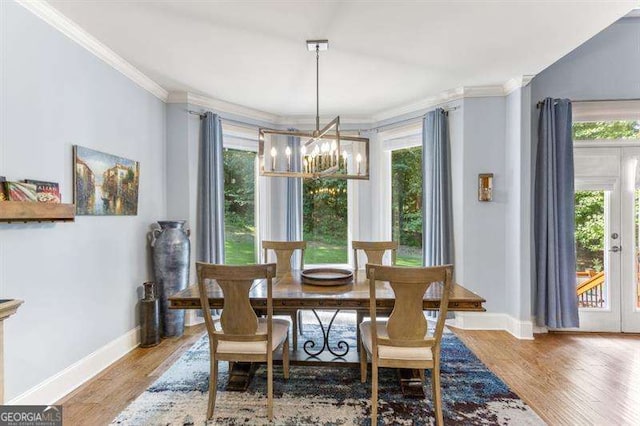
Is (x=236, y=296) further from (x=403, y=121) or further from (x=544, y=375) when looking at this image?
(x=403, y=121)

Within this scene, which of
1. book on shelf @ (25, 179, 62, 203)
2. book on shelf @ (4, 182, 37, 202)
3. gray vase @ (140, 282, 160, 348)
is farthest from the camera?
gray vase @ (140, 282, 160, 348)

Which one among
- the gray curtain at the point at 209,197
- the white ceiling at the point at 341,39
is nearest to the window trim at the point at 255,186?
the gray curtain at the point at 209,197

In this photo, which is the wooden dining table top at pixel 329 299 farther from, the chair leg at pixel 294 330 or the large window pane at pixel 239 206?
the large window pane at pixel 239 206

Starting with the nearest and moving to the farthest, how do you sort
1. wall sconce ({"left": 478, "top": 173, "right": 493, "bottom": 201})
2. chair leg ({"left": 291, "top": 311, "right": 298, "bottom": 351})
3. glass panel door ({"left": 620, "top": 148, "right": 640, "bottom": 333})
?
chair leg ({"left": 291, "top": 311, "right": 298, "bottom": 351})
glass panel door ({"left": 620, "top": 148, "right": 640, "bottom": 333})
wall sconce ({"left": 478, "top": 173, "right": 493, "bottom": 201})

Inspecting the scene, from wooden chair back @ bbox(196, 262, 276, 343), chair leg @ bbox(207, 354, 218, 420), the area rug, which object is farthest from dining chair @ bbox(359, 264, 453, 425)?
chair leg @ bbox(207, 354, 218, 420)

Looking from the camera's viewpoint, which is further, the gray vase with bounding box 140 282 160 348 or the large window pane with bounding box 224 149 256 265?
the large window pane with bounding box 224 149 256 265

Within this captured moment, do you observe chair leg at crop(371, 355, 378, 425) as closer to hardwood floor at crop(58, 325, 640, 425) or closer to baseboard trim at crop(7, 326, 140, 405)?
hardwood floor at crop(58, 325, 640, 425)

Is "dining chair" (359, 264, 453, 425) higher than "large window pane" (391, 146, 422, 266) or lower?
lower

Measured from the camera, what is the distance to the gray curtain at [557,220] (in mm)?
3453

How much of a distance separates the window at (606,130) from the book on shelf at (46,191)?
5.04 metres

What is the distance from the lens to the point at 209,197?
3.99 metres

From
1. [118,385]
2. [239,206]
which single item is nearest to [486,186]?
[239,206]

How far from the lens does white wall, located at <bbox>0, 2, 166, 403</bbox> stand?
2035 mm

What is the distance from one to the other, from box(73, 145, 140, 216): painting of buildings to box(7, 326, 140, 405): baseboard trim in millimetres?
1204
